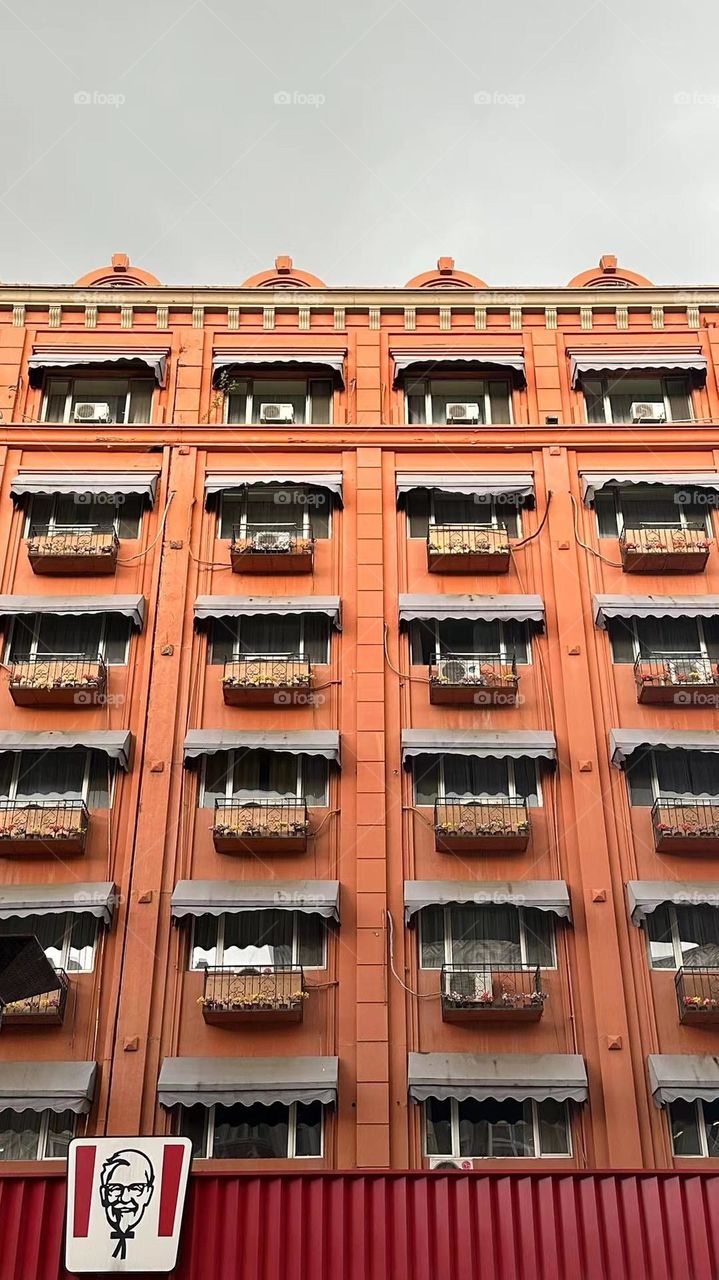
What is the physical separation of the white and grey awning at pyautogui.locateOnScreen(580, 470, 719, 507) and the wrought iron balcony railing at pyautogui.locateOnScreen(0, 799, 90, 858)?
12.0 meters

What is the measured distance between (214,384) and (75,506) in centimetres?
429

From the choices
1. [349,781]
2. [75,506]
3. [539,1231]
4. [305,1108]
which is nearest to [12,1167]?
[305,1108]

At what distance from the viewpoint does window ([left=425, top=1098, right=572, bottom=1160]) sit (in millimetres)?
17734

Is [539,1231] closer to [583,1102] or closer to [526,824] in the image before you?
[583,1102]

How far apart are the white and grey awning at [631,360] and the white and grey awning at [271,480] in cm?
615

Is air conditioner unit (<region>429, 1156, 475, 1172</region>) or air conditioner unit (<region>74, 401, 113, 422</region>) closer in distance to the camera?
air conditioner unit (<region>429, 1156, 475, 1172</region>)

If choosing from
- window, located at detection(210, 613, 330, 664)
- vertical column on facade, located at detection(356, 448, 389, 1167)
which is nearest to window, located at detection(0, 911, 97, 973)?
vertical column on facade, located at detection(356, 448, 389, 1167)

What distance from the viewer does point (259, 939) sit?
766 inches

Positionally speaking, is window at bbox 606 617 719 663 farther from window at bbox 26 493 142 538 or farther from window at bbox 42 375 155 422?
window at bbox 42 375 155 422

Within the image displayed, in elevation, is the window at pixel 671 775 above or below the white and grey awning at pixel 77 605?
below

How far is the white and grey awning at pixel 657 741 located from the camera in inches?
801

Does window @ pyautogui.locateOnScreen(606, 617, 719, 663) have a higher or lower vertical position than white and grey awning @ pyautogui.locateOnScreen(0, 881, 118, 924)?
higher

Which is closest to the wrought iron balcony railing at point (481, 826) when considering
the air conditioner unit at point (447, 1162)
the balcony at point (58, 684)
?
the air conditioner unit at point (447, 1162)

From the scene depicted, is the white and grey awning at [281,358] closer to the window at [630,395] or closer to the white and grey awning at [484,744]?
the window at [630,395]
